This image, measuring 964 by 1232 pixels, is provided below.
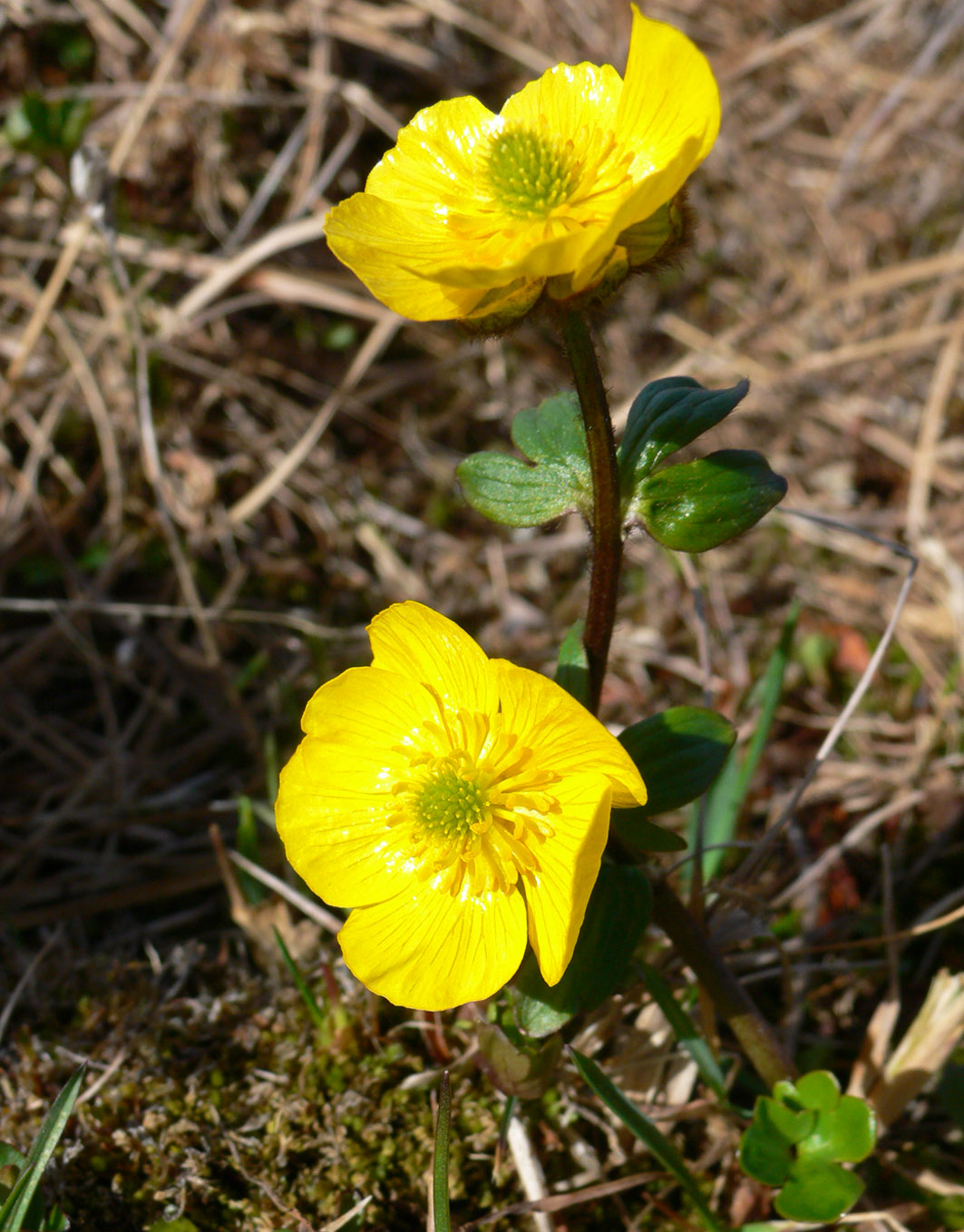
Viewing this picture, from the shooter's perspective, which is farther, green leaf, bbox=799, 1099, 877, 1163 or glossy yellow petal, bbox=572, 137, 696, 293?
green leaf, bbox=799, 1099, 877, 1163

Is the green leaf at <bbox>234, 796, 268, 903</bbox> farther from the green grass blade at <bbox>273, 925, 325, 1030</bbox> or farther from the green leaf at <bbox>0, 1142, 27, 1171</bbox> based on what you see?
the green leaf at <bbox>0, 1142, 27, 1171</bbox>

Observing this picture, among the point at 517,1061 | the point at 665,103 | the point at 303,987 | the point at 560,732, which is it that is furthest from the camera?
the point at 303,987

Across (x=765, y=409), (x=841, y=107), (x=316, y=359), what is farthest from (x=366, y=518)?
(x=841, y=107)

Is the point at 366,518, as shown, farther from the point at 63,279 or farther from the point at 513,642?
the point at 63,279

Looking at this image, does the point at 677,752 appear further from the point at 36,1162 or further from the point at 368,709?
the point at 36,1162

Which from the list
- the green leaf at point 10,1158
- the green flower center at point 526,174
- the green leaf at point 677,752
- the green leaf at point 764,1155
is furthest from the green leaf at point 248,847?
the green flower center at point 526,174

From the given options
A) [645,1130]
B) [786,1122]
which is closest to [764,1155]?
[786,1122]

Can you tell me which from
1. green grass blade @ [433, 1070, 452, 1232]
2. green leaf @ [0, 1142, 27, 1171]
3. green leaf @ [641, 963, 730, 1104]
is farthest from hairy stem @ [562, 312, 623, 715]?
green leaf @ [0, 1142, 27, 1171]
